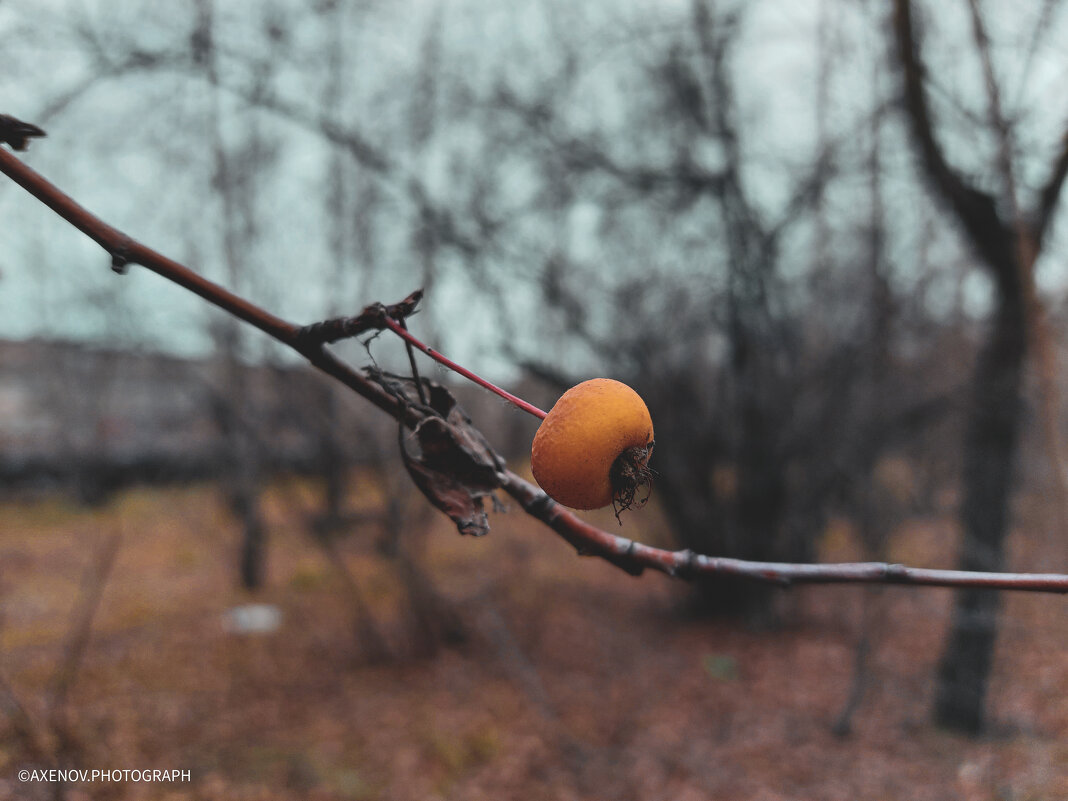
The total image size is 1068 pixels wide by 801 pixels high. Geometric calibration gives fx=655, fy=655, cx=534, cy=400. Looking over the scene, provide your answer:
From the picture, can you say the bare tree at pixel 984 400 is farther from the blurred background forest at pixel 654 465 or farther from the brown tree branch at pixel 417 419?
the brown tree branch at pixel 417 419

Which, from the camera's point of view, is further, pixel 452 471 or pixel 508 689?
pixel 508 689

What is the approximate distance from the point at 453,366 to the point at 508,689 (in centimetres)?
557

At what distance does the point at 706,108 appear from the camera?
5836 millimetres

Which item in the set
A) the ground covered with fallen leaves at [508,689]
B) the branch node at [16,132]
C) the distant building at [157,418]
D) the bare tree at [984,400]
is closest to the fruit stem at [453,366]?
the branch node at [16,132]

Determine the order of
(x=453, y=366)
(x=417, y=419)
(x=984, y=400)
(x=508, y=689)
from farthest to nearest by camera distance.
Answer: (x=508, y=689) → (x=984, y=400) → (x=417, y=419) → (x=453, y=366)

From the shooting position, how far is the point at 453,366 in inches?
23.6

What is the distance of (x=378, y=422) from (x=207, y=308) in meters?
2.39

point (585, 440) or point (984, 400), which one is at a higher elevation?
point (585, 440)

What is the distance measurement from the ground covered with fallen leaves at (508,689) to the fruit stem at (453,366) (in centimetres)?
312

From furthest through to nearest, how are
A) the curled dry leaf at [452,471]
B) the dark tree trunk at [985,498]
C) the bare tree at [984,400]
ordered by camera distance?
the dark tree trunk at [985,498] → the bare tree at [984,400] → the curled dry leaf at [452,471]

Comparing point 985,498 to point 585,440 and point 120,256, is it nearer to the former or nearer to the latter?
point 585,440

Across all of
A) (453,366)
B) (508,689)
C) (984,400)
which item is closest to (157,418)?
(508,689)

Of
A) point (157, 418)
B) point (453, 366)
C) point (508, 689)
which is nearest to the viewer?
point (453, 366)

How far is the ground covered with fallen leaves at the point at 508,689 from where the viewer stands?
420 cm
